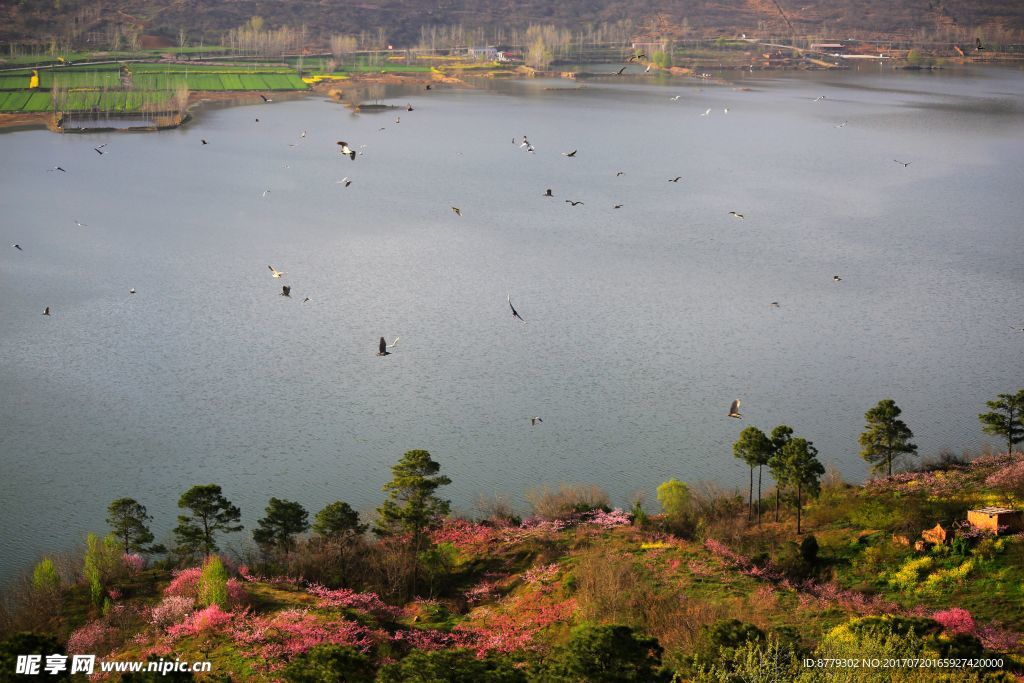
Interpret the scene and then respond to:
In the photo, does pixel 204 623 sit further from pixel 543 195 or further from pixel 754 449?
pixel 543 195

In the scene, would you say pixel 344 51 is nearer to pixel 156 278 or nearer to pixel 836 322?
pixel 156 278

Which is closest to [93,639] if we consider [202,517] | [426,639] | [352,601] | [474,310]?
[352,601]

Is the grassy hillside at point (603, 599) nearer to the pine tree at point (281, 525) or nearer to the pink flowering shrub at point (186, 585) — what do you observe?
the pink flowering shrub at point (186, 585)

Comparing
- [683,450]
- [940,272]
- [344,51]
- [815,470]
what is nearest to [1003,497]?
[815,470]

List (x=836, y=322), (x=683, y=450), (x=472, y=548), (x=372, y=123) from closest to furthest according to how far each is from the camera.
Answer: (x=472, y=548) → (x=683, y=450) → (x=836, y=322) → (x=372, y=123)

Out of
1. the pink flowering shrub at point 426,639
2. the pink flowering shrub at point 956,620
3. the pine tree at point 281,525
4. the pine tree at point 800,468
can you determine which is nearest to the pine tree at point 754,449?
the pine tree at point 800,468
